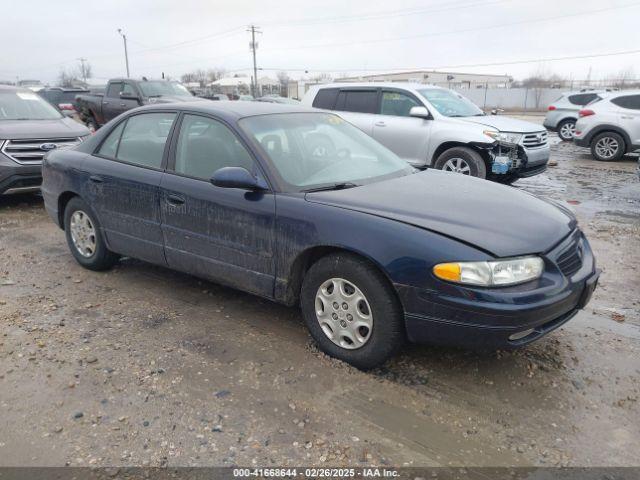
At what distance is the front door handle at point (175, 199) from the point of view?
396 centimetres

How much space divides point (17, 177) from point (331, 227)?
233 inches

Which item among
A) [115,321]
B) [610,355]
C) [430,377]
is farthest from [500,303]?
[115,321]

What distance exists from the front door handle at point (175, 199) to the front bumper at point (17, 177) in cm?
438

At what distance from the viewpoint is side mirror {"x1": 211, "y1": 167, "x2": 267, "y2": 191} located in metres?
3.48

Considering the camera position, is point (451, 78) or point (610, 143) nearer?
point (610, 143)

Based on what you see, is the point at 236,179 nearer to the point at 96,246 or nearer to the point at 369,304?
the point at 369,304

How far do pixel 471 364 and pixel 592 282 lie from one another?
0.92 meters

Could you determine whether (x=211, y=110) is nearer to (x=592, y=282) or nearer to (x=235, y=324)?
(x=235, y=324)

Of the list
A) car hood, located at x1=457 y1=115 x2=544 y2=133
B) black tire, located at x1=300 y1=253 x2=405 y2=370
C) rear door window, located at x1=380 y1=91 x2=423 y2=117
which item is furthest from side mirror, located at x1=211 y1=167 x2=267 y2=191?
rear door window, located at x1=380 y1=91 x2=423 y2=117

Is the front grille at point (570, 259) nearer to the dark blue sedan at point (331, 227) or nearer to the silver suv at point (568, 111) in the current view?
the dark blue sedan at point (331, 227)

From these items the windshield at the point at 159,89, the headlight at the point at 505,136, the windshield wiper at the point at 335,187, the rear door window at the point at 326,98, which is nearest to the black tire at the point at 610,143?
the headlight at the point at 505,136

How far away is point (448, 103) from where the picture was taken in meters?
9.03

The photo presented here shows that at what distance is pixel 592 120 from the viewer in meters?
12.7

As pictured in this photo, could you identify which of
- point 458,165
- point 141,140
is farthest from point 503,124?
point 141,140
